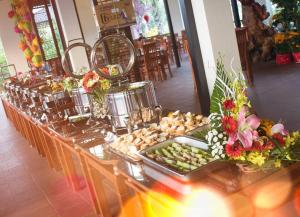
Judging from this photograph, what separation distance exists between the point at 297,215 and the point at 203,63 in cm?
274

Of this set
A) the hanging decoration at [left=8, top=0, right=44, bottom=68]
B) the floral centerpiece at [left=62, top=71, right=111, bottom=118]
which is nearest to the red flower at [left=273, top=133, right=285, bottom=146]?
the floral centerpiece at [left=62, top=71, right=111, bottom=118]

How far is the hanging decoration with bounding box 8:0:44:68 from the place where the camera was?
8523 mm

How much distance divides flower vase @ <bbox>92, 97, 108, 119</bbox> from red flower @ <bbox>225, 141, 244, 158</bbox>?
1.62 metres

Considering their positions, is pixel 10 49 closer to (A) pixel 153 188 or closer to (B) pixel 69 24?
(B) pixel 69 24

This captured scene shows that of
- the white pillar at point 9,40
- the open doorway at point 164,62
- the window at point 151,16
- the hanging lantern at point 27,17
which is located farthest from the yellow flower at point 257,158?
the window at point 151,16

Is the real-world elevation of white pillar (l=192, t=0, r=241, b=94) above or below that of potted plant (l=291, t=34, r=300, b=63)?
above

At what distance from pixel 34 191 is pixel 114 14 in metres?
2.97

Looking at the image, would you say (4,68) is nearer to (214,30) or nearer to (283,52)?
(283,52)

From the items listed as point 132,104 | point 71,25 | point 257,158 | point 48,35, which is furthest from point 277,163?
point 48,35

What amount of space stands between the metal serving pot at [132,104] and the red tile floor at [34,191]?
84 cm

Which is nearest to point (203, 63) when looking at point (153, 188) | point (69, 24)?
point (153, 188)

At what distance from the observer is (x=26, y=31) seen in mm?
8758

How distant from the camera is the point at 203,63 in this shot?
397 centimetres

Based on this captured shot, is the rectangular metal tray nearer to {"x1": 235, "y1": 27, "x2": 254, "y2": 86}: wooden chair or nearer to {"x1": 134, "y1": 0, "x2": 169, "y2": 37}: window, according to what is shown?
{"x1": 235, "y1": 27, "x2": 254, "y2": 86}: wooden chair
